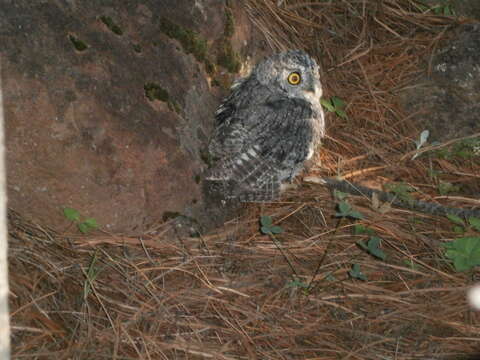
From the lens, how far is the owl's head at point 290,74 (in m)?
3.22

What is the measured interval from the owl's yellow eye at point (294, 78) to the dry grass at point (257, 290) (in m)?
0.66

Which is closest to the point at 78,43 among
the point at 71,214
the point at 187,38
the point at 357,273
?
the point at 187,38

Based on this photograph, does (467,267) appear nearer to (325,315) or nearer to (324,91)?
(325,315)

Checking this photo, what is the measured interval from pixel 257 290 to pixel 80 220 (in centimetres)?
96

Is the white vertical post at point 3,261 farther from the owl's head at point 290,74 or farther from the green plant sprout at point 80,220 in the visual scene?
the owl's head at point 290,74

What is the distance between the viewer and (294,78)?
10.8 feet

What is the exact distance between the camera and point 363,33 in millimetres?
4109

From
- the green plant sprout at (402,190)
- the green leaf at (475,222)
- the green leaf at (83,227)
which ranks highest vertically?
the green leaf at (83,227)

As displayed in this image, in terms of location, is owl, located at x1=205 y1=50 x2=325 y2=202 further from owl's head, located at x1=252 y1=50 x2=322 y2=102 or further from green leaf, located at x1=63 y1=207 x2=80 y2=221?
green leaf, located at x1=63 y1=207 x2=80 y2=221

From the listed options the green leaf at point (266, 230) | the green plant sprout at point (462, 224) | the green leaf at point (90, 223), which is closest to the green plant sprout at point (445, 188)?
the green plant sprout at point (462, 224)

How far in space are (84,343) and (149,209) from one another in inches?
33.8

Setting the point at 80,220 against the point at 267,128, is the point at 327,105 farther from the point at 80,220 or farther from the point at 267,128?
the point at 80,220

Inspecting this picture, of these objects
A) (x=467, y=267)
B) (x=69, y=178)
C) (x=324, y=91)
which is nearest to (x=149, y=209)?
(x=69, y=178)

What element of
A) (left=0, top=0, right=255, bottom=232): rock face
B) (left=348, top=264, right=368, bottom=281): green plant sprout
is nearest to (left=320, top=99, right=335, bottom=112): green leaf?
(left=0, top=0, right=255, bottom=232): rock face
